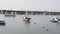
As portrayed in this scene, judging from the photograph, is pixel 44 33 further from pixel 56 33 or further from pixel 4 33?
pixel 4 33

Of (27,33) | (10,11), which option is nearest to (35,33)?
(27,33)

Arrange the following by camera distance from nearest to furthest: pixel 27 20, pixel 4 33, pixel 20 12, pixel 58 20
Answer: pixel 4 33
pixel 27 20
pixel 58 20
pixel 20 12

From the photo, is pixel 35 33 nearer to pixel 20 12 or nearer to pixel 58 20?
pixel 58 20

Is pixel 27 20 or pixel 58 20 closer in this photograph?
pixel 27 20

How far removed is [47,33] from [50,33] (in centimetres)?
19

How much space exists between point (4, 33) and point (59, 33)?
322 cm

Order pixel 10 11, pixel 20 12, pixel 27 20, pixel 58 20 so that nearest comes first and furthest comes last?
1. pixel 27 20
2. pixel 58 20
3. pixel 10 11
4. pixel 20 12

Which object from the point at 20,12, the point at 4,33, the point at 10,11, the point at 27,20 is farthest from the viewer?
the point at 20,12

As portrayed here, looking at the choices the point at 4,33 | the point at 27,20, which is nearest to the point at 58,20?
the point at 27,20

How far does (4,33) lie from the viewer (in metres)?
11.4

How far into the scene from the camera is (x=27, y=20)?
20.0 m

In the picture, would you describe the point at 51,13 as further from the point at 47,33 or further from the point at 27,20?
the point at 47,33

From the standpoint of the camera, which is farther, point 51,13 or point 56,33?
point 51,13

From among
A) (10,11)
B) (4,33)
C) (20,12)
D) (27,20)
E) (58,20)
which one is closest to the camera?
(4,33)
